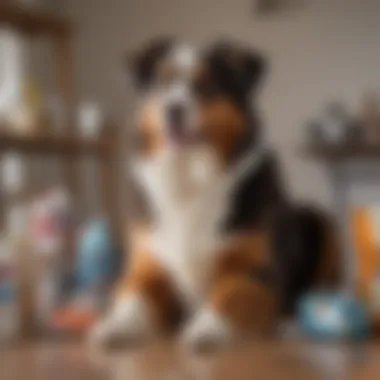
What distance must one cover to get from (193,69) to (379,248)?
407mm

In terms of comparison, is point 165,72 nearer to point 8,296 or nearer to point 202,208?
point 202,208

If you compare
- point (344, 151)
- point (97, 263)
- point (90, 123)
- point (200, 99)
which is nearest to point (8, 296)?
point (97, 263)

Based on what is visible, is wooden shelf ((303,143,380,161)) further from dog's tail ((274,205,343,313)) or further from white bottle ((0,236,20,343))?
white bottle ((0,236,20,343))

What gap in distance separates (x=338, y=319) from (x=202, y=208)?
0.84 ft

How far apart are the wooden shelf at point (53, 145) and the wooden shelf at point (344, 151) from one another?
51 cm

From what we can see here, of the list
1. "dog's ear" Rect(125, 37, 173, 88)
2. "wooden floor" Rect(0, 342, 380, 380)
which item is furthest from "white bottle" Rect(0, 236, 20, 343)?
"dog's ear" Rect(125, 37, 173, 88)

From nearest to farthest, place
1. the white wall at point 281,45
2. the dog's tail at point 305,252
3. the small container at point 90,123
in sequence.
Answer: the dog's tail at point 305,252 < the small container at point 90,123 < the white wall at point 281,45

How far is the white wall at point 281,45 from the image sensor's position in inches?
75.4

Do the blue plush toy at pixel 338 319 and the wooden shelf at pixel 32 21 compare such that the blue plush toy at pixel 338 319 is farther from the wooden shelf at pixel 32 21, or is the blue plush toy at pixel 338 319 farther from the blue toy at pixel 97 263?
the wooden shelf at pixel 32 21

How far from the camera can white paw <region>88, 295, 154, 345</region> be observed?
1201 mm

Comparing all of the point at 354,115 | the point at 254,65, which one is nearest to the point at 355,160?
the point at 354,115

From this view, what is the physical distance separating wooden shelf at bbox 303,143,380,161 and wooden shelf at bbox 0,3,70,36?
679 mm

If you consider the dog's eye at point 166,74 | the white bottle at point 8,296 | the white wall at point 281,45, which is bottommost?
the white bottle at point 8,296

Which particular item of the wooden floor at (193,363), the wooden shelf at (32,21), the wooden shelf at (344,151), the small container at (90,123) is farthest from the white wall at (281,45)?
the wooden floor at (193,363)
